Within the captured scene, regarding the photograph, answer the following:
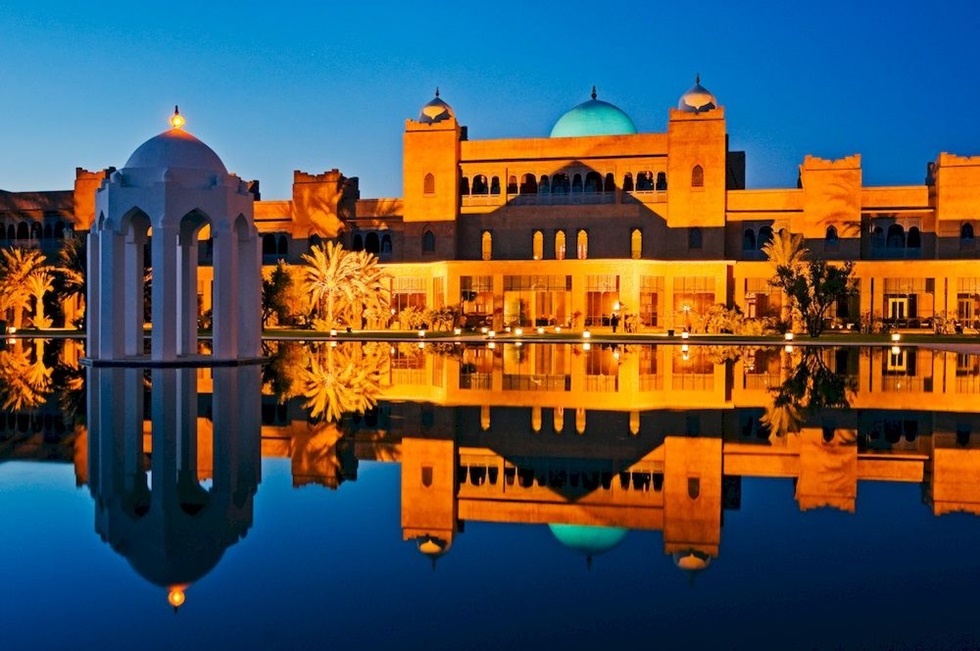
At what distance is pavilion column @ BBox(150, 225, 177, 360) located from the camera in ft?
82.9

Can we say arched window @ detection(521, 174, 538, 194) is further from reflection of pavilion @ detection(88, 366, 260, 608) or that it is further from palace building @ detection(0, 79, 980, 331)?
reflection of pavilion @ detection(88, 366, 260, 608)

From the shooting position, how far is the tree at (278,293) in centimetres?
5497

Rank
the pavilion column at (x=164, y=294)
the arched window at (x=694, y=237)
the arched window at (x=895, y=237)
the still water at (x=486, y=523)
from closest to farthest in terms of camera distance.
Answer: the still water at (x=486, y=523) < the pavilion column at (x=164, y=294) < the arched window at (x=694, y=237) < the arched window at (x=895, y=237)

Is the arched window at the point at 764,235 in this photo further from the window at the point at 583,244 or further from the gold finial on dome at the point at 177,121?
the gold finial on dome at the point at 177,121

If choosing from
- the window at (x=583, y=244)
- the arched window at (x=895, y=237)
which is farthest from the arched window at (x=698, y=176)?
the arched window at (x=895, y=237)

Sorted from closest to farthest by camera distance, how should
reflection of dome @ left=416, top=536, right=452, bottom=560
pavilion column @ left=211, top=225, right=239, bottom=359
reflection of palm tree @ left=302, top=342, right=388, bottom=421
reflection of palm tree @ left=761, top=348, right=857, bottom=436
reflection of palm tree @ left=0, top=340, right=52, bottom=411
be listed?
reflection of dome @ left=416, top=536, right=452, bottom=560
reflection of palm tree @ left=761, top=348, right=857, bottom=436
reflection of palm tree @ left=302, top=342, right=388, bottom=421
reflection of palm tree @ left=0, top=340, right=52, bottom=411
pavilion column @ left=211, top=225, right=239, bottom=359

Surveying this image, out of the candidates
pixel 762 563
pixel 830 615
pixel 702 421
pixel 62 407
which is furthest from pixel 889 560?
pixel 62 407

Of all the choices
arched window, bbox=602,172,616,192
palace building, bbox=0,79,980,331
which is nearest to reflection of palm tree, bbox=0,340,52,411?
palace building, bbox=0,79,980,331

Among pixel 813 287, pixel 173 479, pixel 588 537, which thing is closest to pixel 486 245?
pixel 813 287

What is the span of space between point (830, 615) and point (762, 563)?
1.14 meters

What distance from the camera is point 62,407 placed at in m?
16.2

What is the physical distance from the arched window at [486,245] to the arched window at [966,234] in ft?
88.2

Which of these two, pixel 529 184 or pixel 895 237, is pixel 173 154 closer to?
pixel 529 184

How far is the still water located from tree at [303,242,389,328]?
3226 cm
